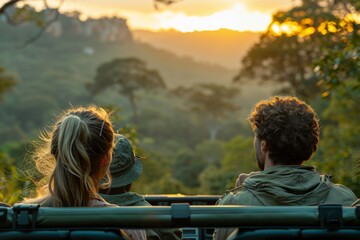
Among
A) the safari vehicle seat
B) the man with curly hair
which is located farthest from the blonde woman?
the man with curly hair

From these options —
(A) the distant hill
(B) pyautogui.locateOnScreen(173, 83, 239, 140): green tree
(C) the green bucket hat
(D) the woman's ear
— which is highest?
(D) the woman's ear

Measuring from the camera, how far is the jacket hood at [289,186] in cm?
214

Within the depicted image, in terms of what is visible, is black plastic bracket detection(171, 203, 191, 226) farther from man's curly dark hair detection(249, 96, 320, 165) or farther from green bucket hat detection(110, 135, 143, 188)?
green bucket hat detection(110, 135, 143, 188)

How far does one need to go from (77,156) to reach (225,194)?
20.9 inches

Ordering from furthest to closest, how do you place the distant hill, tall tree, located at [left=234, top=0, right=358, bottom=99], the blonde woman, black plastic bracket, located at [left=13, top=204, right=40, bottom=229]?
the distant hill < tall tree, located at [left=234, top=0, right=358, bottom=99] < the blonde woman < black plastic bracket, located at [left=13, top=204, right=40, bottom=229]

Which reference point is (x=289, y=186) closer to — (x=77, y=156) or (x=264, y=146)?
(x=264, y=146)

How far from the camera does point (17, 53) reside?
75.7 metres

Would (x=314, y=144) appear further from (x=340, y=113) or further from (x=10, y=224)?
(x=340, y=113)

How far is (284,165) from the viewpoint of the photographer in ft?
7.45

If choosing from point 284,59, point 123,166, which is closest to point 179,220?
point 123,166

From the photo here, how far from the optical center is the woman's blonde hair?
6.38 feet

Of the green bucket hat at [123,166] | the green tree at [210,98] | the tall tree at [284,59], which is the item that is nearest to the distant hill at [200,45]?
the green tree at [210,98]

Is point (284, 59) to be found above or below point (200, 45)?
above

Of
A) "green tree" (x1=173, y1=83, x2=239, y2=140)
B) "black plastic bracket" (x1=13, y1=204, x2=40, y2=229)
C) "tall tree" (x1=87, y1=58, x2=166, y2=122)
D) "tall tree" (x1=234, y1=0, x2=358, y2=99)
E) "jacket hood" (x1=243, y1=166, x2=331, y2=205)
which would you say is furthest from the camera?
"tall tree" (x1=87, y1=58, x2=166, y2=122)
